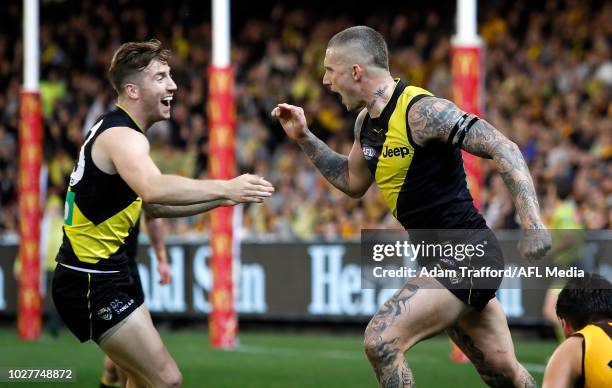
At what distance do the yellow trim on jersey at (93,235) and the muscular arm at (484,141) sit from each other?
1.77m

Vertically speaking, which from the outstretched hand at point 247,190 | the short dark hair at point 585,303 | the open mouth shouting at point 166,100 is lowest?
the short dark hair at point 585,303

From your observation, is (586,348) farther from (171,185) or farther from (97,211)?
(97,211)

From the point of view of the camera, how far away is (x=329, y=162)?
716 cm

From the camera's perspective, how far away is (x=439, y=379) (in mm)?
10945

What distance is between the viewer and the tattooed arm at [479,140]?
5906 millimetres

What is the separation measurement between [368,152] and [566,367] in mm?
2039

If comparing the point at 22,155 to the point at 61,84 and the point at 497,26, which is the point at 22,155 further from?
the point at 497,26

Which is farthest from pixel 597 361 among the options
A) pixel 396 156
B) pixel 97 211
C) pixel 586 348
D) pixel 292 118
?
pixel 97 211

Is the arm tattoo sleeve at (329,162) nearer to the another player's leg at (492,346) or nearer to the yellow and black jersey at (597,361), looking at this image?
the another player's leg at (492,346)

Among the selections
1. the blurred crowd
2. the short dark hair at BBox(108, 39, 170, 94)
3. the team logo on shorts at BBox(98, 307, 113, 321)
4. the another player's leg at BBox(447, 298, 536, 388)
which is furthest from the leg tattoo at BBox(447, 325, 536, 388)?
the blurred crowd

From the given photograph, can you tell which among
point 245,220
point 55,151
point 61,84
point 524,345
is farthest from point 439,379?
point 61,84

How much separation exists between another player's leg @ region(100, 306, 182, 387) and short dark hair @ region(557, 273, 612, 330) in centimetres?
220

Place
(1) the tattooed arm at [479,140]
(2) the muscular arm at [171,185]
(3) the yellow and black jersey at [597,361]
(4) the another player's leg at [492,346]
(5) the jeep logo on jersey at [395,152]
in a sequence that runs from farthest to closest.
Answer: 1. (4) the another player's leg at [492,346]
2. (5) the jeep logo on jersey at [395,152]
3. (1) the tattooed arm at [479,140]
4. (2) the muscular arm at [171,185]
5. (3) the yellow and black jersey at [597,361]

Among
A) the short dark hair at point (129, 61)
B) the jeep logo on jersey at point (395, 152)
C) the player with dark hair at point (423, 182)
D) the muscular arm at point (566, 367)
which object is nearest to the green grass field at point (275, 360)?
the player with dark hair at point (423, 182)
